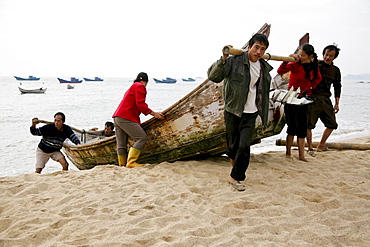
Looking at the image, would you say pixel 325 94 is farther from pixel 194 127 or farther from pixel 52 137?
pixel 52 137

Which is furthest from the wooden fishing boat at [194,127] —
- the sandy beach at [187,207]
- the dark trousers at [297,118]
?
the sandy beach at [187,207]

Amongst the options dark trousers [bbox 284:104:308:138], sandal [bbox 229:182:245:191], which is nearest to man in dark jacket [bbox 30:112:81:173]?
sandal [bbox 229:182:245:191]

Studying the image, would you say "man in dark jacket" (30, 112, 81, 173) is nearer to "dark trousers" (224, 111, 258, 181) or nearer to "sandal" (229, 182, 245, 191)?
"dark trousers" (224, 111, 258, 181)

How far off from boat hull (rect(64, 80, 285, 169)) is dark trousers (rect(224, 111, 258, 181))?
0.80 metres

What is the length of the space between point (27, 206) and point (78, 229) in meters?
0.94

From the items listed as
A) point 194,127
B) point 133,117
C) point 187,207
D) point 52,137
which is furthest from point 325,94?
point 52,137

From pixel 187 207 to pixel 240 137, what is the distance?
1029 mm

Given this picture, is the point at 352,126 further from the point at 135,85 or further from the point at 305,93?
the point at 135,85

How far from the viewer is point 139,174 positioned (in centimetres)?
421

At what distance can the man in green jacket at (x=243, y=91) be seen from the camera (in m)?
3.29

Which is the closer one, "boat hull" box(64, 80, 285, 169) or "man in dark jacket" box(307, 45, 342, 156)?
"boat hull" box(64, 80, 285, 169)

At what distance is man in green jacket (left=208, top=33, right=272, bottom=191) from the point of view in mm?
3289

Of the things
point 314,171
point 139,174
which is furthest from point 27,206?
point 314,171

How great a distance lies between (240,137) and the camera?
11.2ft
